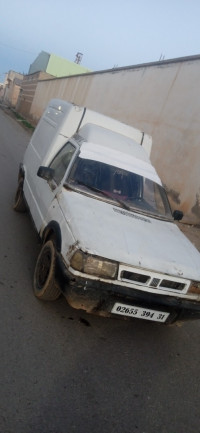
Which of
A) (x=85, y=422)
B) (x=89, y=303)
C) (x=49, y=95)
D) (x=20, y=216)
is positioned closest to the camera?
(x=85, y=422)

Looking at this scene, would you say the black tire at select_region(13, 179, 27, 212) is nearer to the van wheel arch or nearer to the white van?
the white van

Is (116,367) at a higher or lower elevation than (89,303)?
lower

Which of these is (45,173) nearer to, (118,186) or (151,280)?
(118,186)

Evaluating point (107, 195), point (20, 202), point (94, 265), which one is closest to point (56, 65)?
point (20, 202)

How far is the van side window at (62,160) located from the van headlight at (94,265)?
1544 millimetres

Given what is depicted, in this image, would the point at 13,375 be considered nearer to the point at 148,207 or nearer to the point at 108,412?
the point at 108,412

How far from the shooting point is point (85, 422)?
8.54 ft

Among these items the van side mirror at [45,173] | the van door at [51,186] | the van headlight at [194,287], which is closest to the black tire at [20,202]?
the van door at [51,186]

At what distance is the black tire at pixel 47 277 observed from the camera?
3684 millimetres

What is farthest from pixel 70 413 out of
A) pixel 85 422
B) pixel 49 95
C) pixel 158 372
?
pixel 49 95

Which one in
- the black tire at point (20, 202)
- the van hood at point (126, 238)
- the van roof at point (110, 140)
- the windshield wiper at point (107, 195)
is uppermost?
the van roof at point (110, 140)

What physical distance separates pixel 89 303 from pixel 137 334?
0.94m

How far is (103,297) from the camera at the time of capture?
3.26 metres

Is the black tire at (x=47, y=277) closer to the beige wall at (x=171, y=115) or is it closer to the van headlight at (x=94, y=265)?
the van headlight at (x=94, y=265)
